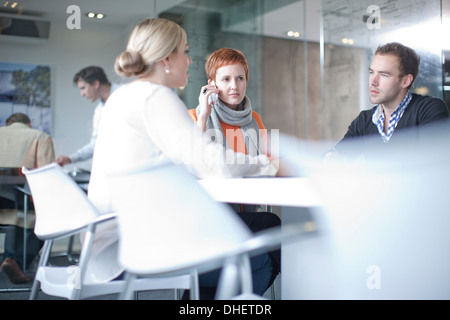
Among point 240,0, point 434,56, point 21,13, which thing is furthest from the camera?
point 240,0

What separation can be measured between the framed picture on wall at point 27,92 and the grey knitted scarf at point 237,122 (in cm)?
212

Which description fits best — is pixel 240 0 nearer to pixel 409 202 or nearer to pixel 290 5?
pixel 290 5

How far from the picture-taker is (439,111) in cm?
228

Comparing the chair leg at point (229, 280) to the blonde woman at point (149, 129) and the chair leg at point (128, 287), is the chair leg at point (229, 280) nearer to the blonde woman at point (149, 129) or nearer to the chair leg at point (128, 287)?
the chair leg at point (128, 287)

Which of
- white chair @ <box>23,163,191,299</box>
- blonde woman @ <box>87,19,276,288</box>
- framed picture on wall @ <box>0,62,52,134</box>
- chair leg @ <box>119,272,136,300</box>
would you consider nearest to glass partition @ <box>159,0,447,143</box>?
framed picture on wall @ <box>0,62,52,134</box>

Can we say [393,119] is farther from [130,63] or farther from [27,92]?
[27,92]

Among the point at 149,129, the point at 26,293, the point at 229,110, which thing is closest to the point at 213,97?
the point at 229,110

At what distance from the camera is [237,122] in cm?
249

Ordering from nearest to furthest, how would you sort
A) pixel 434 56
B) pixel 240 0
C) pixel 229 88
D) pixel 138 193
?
1. pixel 138 193
2. pixel 229 88
3. pixel 434 56
4. pixel 240 0

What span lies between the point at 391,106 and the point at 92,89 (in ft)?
8.88

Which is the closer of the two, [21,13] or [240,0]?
[21,13]
